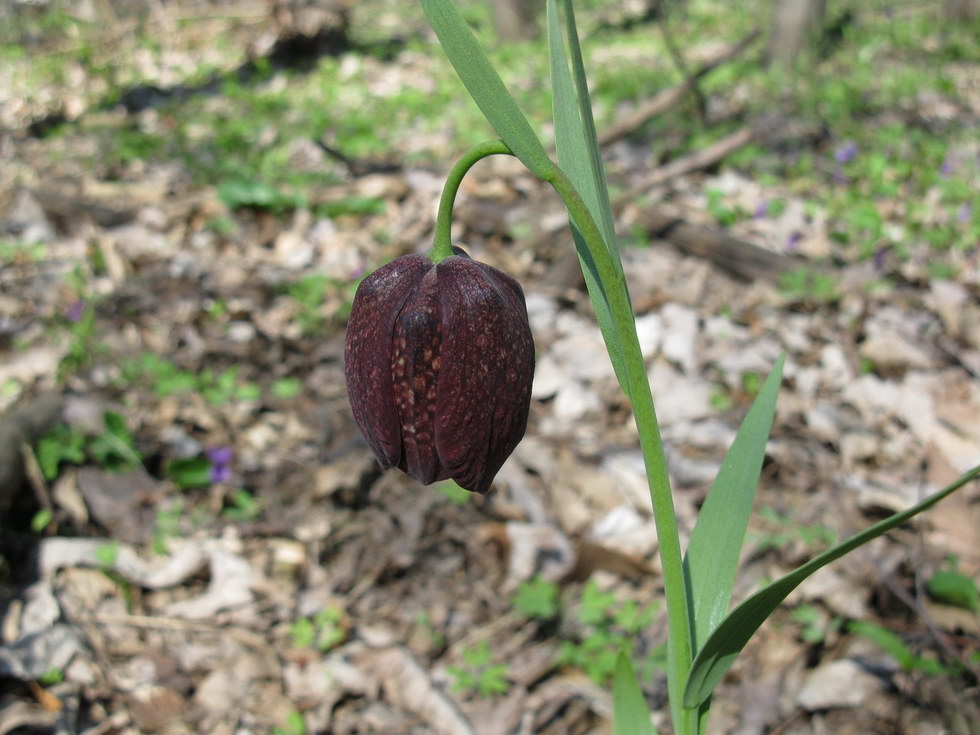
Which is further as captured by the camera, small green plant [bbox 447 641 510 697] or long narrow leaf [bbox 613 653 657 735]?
small green plant [bbox 447 641 510 697]

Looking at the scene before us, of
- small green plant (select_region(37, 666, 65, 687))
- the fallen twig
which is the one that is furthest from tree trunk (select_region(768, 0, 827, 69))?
small green plant (select_region(37, 666, 65, 687))

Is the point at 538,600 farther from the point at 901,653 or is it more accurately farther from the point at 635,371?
the point at 635,371

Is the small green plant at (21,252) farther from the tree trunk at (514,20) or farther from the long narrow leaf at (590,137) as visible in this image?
the tree trunk at (514,20)

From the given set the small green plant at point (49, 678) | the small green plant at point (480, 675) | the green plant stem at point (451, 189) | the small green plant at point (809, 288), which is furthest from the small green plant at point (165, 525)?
the small green plant at point (809, 288)

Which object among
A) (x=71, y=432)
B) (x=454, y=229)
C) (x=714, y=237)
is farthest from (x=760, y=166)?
(x=71, y=432)

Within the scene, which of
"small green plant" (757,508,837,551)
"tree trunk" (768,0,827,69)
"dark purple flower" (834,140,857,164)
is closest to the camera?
"small green plant" (757,508,837,551)

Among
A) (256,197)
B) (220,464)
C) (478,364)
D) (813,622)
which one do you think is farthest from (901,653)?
(256,197)

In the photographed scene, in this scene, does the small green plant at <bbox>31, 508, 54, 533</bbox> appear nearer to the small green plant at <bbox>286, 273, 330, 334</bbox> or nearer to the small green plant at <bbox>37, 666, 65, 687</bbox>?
the small green plant at <bbox>37, 666, 65, 687</bbox>
